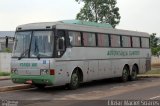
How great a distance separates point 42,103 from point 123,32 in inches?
471

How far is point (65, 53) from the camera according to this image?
66.7 feet

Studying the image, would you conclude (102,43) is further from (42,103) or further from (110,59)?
(42,103)

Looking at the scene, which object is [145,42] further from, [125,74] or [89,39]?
[89,39]

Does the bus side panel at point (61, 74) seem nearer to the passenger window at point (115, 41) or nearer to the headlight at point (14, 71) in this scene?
the headlight at point (14, 71)

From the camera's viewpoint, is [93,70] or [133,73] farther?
[133,73]

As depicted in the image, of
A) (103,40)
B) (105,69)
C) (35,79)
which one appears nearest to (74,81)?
(35,79)

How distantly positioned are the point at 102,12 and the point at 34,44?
5018 cm

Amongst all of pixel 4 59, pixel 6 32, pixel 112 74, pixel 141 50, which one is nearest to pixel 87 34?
pixel 112 74

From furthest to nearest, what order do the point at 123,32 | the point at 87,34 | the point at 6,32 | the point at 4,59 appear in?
the point at 6,32, the point at 4,59, the point at 123,32, the point at 87,34

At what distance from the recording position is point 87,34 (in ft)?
74.1

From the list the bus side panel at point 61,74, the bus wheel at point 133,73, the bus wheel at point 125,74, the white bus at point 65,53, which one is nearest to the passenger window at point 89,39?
the white bus at point 65,53

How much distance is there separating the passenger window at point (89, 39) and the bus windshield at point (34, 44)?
2.91 m

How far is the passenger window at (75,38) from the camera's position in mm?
21023

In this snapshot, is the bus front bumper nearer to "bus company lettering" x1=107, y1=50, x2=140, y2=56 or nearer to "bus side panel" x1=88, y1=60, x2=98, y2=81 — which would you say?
"bus side panel" x1=88, y1=60, x2=98, y2=81
